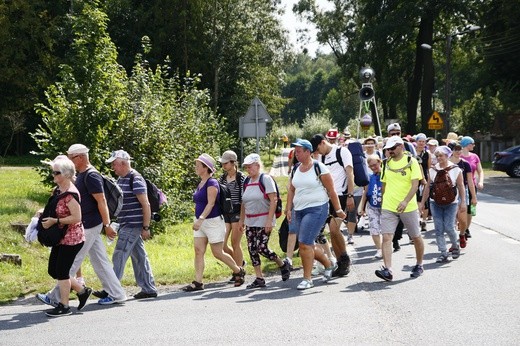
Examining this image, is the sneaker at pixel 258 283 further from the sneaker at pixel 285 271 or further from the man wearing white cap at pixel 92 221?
the man wearing white cap at pixel 92 221

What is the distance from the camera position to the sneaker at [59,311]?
8.70m

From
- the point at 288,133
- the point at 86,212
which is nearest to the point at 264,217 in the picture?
the point at 86,212

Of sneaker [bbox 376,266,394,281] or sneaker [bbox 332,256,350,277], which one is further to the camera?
sneaker [bbox 332,256,350,277]

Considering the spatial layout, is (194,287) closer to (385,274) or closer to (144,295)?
(144,295)

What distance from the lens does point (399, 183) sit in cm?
1073

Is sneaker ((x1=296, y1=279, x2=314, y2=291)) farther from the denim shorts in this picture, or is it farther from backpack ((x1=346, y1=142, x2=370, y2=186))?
backpack ((x1=346, y1=142, x2=370, y2=186))

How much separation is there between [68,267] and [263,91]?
4166 centimetres

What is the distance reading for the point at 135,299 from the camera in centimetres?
977

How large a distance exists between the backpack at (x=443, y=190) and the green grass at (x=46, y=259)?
225 cm

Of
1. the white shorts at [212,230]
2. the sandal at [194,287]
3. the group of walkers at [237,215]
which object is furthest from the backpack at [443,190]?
the sandal at [194,287]

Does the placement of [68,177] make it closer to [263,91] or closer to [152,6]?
[152,6]

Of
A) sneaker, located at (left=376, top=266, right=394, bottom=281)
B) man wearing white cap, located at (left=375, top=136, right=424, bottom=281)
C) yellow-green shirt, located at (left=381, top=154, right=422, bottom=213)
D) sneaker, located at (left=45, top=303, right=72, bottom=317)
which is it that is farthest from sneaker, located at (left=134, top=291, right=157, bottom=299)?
yellow-green shirt, located at (left=381, top=154, right=422, bottom=213)

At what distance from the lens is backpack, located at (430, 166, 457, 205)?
12.3 m

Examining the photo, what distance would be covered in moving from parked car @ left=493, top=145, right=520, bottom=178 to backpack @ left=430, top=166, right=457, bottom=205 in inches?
1036
